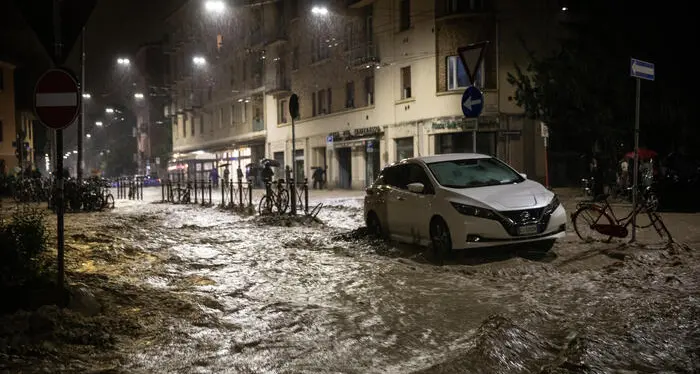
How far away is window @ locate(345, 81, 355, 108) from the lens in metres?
37.6

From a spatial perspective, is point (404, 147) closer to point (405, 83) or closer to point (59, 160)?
point (405, 83)

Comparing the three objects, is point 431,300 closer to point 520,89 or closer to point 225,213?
point 225,213

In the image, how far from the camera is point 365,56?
3491 cm

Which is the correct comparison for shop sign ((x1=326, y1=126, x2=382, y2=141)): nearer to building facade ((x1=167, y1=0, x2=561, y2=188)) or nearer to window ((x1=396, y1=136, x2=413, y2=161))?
building facade ((x1=167, y1=0, x2=561, y2=188))

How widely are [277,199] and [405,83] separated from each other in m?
16.2

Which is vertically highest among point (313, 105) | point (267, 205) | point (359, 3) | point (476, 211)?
point (359, 3)

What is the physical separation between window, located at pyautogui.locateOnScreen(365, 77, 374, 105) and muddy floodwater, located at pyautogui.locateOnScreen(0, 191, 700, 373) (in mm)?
24537

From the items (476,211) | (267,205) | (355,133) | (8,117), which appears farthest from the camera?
(8,117)

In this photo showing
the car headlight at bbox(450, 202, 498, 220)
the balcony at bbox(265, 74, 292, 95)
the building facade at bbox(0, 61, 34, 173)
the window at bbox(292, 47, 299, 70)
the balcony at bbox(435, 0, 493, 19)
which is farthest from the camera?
the building facade at bbox(0, 61, 34, 173)

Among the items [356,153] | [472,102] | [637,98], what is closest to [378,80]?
[356,153]

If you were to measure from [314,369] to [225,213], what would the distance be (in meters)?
16.9

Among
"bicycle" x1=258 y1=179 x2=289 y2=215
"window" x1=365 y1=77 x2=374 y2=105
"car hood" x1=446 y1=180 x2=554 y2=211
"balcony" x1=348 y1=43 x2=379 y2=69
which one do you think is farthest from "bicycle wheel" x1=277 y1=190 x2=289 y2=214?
"window" x1=365 y1=77 x2=374 y2=105

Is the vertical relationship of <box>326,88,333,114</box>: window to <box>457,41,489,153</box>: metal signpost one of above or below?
above

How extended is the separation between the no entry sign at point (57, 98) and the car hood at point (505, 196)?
18.2 ft
